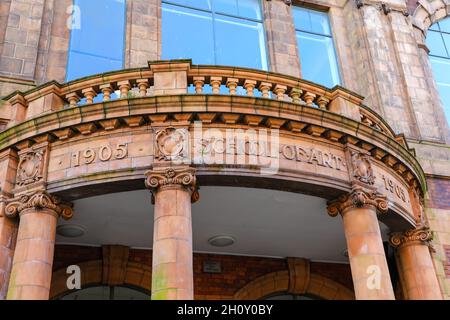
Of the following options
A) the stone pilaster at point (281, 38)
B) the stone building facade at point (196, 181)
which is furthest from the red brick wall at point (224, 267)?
the stone pilaster at point (281, 38)

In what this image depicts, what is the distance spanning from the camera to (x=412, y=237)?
1049 cm

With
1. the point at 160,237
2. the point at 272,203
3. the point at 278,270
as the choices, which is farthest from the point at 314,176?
the point at 278,270

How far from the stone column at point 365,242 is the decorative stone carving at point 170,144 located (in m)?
2.68

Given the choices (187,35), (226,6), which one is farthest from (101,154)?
(226,6)

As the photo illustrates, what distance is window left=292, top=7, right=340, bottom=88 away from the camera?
1399cm

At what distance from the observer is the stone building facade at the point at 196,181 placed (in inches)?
334

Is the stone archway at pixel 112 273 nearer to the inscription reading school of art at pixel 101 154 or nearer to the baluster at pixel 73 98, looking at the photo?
the inscription reading school of art at pixel 101 154

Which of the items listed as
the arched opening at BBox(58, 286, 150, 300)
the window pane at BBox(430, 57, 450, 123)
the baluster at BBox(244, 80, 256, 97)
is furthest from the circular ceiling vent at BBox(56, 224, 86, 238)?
the window pane at BBox(430, 57, 450, 123)

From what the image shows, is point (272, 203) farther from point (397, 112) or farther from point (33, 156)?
point (397, 112)

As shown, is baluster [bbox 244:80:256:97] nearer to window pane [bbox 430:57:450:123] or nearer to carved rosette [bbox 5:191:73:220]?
carved rosette [bbox 5:191:73:220]

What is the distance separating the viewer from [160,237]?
7.90 metres

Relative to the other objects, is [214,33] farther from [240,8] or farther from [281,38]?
[281,38]

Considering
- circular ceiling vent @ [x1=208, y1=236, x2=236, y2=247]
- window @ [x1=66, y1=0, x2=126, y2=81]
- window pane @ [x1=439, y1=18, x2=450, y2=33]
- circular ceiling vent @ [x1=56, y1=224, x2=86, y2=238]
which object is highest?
window pane @ [x1=439, y1=18, x2=450, y2=33]

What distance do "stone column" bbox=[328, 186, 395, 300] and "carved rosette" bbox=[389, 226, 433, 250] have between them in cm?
149
